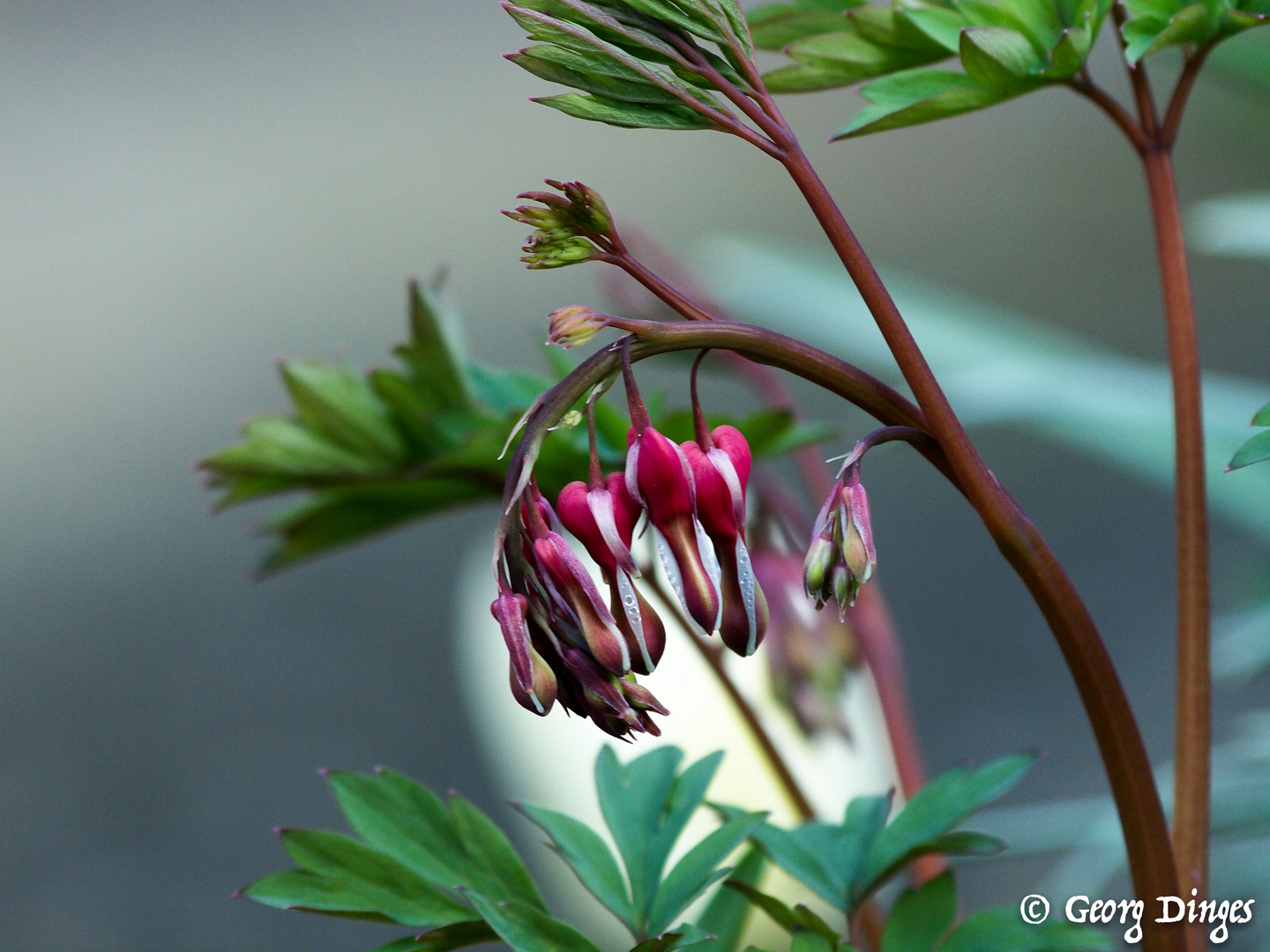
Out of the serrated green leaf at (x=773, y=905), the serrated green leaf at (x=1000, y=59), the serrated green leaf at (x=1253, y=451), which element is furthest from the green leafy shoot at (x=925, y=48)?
the serrated green leaf at (x=773, y=905)

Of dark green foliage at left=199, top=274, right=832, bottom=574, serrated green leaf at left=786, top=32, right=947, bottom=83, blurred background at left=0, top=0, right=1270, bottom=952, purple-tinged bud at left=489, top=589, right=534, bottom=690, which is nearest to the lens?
purple-tinged bud at left=489, top=589, right=534, bottom=690

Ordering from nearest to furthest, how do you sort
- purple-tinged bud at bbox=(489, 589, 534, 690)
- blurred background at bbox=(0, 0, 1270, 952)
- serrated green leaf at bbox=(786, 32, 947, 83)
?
purple-tinged bud at bbox=(489, 589, 534, 690)
serrated green leaf at bbox=(786, 32, 947, 83)
blurred background at bbox=(0, 0, 1270, 952)

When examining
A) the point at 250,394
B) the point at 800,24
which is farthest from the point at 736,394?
the point at 800,24

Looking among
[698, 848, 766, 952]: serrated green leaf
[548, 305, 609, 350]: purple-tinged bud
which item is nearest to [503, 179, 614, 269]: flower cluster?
[548, 305, 609, 350]: purple-tinged bud

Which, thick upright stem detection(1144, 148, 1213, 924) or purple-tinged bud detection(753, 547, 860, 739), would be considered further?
purple-tinged bud detection(753, 547, 860, 739)

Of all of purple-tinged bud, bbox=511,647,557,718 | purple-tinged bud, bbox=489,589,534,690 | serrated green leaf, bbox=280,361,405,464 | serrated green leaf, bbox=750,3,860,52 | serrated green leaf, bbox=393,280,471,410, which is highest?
serrated green leaf, bbox=750,3,860,52

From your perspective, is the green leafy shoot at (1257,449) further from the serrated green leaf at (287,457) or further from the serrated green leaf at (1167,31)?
the serrated green leaf at (287,457)

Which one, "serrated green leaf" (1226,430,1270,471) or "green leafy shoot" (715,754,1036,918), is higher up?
"serrated green leaf" (1226,430,1270,471)

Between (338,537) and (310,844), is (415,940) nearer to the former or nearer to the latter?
(310,844)

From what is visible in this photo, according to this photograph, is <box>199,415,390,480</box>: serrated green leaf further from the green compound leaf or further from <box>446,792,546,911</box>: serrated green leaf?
the green compound leaf
